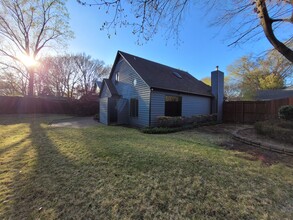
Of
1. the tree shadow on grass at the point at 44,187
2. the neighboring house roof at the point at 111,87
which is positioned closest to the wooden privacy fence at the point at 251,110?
the neighboring house roof at the point at 111,87

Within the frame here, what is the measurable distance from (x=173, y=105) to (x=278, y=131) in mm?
6274

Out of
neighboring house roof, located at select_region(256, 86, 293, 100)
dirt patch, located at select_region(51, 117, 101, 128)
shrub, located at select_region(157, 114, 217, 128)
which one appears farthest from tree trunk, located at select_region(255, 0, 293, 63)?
neighboring house roof, located at select_region(256, 86, 293, 100)

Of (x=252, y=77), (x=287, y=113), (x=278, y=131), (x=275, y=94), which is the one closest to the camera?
(x=278, y=131)

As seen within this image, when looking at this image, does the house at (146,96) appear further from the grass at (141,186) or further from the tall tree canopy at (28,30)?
the tall tree canopy at (28,30)

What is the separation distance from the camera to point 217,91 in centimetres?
1417

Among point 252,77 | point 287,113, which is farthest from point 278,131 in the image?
point 252,77

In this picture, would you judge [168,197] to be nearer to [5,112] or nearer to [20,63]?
[5,112]

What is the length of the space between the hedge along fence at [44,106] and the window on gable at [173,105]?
44.3ft

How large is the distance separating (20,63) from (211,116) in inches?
1044

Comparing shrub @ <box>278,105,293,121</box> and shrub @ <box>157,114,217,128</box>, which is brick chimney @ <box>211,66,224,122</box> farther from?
shrub @ <box>278,105,293,121</box>

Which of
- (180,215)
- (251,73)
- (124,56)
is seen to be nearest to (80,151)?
(180,215)

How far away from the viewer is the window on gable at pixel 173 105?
35.7 feet

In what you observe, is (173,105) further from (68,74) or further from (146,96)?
(68,74)

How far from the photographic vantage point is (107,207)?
222 centimetres
